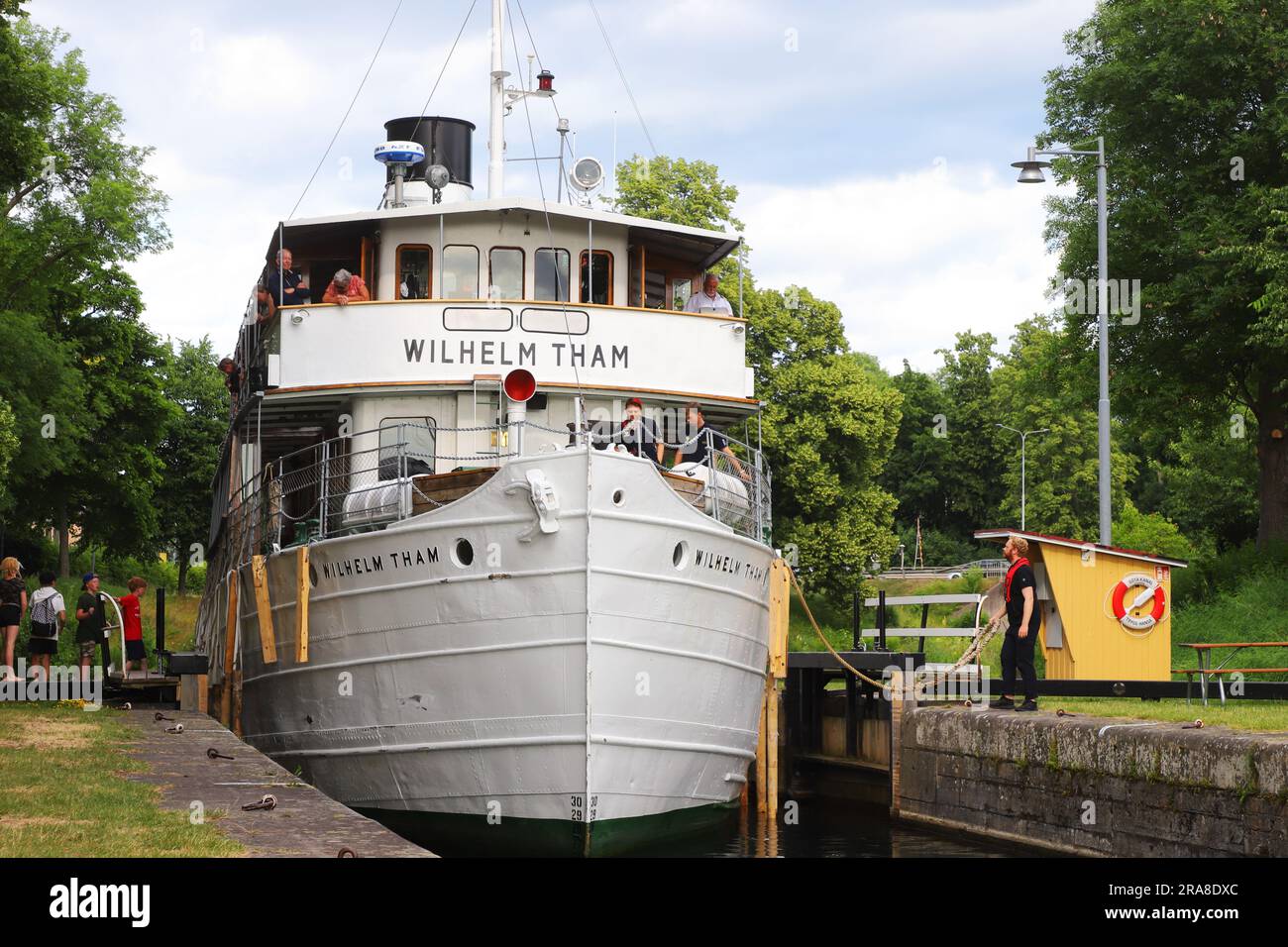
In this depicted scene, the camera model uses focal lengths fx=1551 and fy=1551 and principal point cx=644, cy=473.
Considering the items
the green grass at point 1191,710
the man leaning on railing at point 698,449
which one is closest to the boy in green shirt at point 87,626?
the man leaning on railing at point 698,449

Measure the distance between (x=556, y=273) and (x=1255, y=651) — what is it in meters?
12.8

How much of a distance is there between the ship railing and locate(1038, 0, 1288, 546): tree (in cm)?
1379

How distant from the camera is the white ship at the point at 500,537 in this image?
44.3 feet

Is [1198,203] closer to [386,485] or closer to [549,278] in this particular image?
[549,278]

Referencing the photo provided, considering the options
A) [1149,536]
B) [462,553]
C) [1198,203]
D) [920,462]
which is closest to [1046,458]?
[920,462]

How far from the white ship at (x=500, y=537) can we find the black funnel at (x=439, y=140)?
2191mm

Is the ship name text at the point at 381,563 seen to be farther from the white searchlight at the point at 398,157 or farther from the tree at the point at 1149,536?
the tree at the point at 1149,536

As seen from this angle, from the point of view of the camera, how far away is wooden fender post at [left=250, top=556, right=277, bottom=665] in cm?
1605

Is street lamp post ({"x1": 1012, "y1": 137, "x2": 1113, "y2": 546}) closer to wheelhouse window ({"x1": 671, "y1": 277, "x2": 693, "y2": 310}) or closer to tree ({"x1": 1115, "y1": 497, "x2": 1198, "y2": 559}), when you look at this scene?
wheelhouse window ({"x1": 671, "y1": 277, "x2": 693, "y2": 310})

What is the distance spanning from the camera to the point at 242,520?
1895 cm
